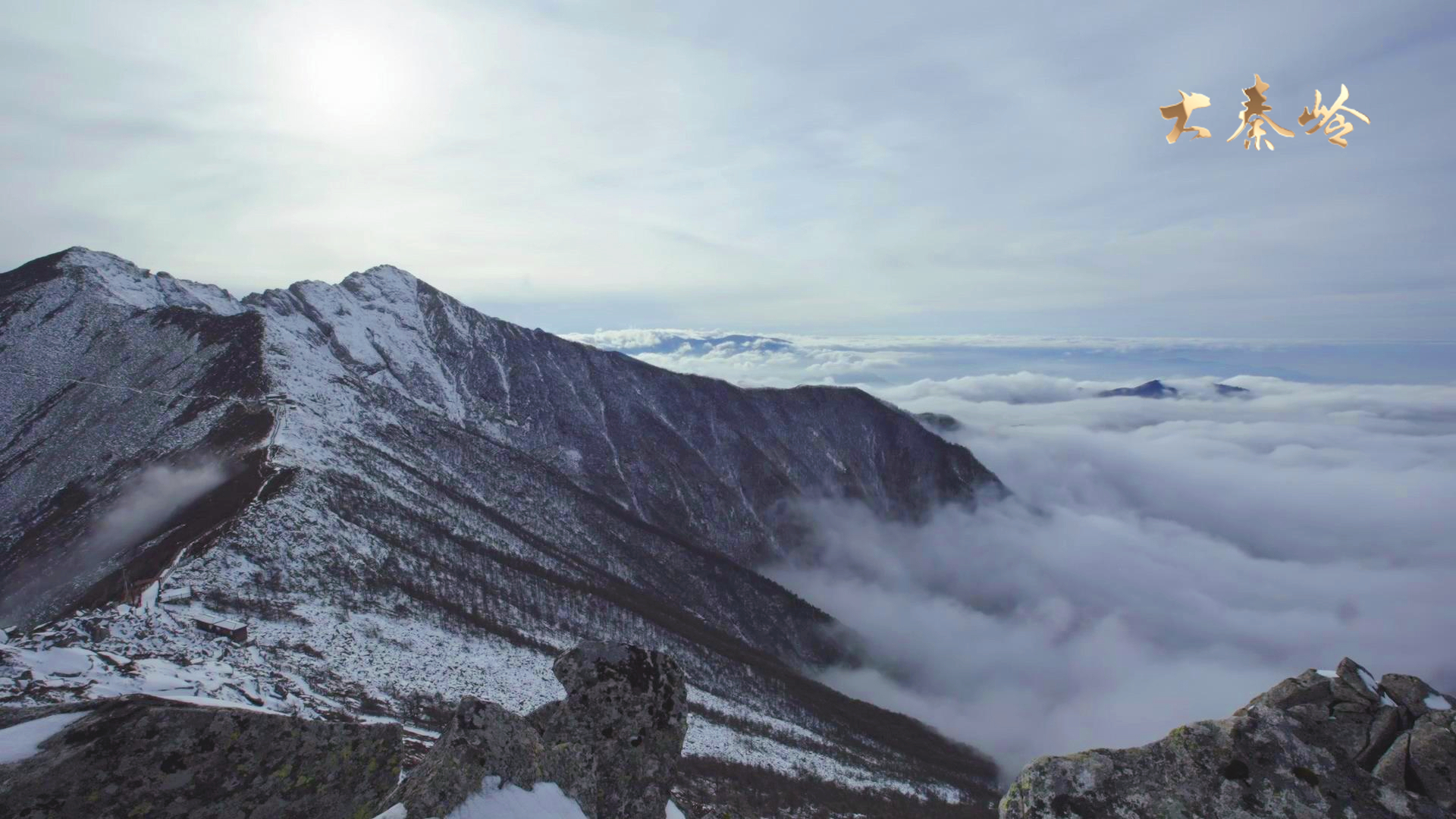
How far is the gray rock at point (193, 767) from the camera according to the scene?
26.3 feet

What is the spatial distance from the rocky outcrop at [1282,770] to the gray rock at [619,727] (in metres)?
8.08

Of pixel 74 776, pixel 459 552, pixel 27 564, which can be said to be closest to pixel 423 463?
pixel 459 552

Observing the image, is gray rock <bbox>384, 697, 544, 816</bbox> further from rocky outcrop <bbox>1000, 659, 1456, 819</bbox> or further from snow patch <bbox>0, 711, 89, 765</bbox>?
rocky outcrop <bbox>1000, 659, 1456, 819</bbox>

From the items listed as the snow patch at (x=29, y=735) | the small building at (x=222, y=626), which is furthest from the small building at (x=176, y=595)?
the snow patch at (x=29, y=735)

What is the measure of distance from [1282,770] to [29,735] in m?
18.2

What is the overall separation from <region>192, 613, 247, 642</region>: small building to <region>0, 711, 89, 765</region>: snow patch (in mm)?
52044

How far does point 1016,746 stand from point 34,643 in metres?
215

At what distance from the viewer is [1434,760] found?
8859 mm

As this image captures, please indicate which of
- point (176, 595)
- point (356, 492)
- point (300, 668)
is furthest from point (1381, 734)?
point (356, 492)

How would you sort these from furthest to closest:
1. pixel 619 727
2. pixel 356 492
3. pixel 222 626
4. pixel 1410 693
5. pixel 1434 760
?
pixel 356 492 < pixel 222 626 < pixel 619 727 < pixel 1410 693 < pixel 1434 760

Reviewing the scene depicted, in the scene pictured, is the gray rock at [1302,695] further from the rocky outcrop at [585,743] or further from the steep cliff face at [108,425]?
the steep cliff face at [108,425]

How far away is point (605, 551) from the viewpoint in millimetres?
146000

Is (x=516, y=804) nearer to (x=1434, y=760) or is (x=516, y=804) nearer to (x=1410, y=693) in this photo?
(x=1434, y=760)

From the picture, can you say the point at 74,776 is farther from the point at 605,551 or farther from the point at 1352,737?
the point at 605,551
